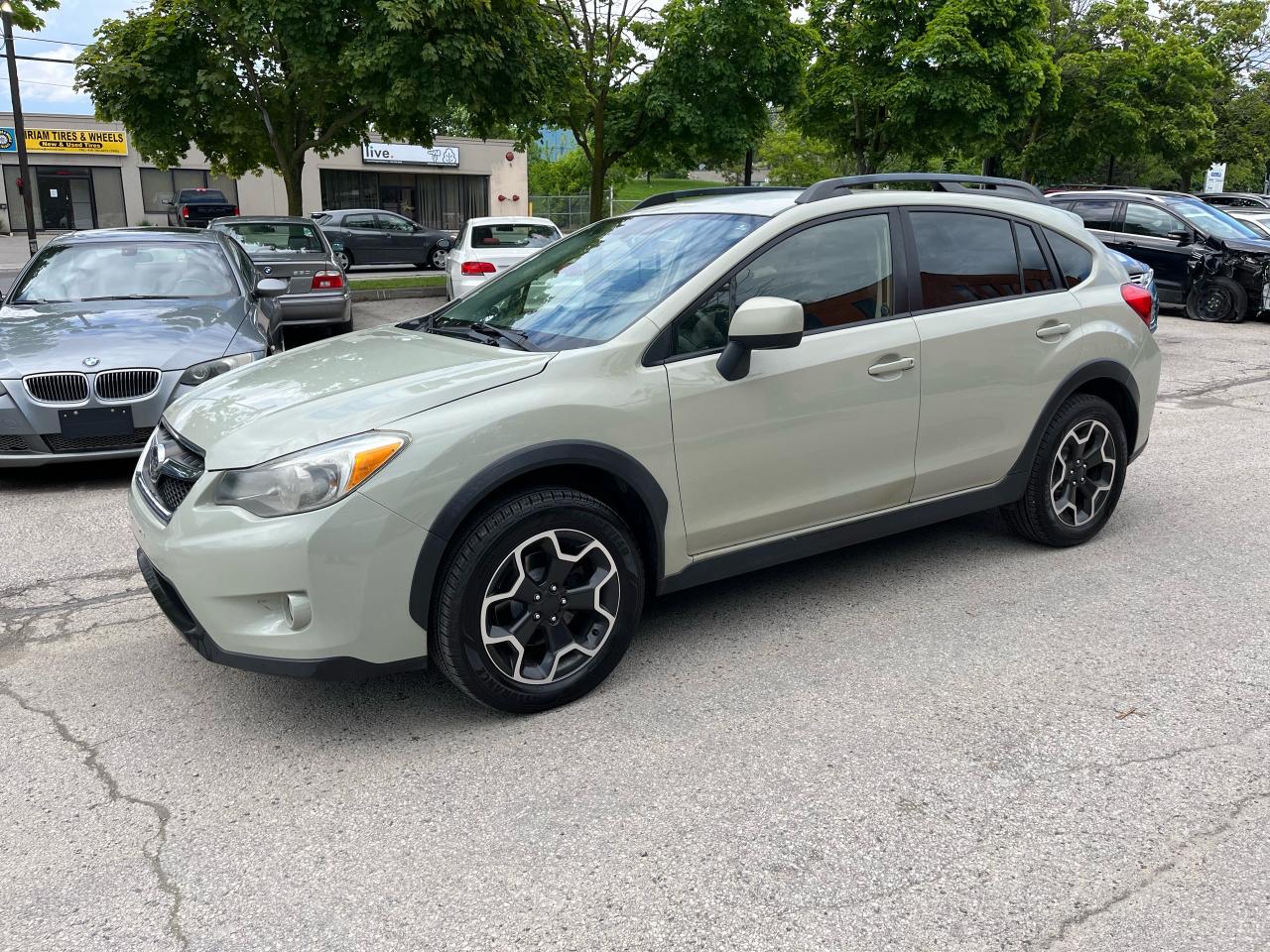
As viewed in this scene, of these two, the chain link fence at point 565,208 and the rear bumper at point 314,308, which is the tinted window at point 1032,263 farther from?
the chain link fence at point 565,208

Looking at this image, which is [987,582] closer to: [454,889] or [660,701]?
[660,701]

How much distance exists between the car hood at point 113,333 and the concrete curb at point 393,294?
9881 millimetres

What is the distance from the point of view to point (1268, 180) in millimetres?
41625

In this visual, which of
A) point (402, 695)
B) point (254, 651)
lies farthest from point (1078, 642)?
point (254, 651)

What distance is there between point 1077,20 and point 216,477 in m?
35.6

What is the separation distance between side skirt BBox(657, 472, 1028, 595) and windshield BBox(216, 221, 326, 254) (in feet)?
34.0

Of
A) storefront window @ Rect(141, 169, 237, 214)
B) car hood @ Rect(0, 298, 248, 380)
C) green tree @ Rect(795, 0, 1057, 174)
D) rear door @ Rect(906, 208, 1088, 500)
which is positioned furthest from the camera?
storefront window @ Rect(141, 169, 237, 214)

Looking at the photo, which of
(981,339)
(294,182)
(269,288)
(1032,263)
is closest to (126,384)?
(269,288)

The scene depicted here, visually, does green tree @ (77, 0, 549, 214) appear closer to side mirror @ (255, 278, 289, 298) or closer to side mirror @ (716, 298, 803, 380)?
side mirror @ (255, 278, 289, 298)

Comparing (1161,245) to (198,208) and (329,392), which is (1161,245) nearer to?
(329,392)

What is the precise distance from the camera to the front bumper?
9.78ft

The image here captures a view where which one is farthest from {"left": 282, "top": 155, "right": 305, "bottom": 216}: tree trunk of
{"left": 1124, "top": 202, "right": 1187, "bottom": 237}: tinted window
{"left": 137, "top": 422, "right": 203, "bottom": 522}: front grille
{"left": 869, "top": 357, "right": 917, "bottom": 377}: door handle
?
{"left": 869, "top": 357, "right": 917, "bottom": 377}: door handle

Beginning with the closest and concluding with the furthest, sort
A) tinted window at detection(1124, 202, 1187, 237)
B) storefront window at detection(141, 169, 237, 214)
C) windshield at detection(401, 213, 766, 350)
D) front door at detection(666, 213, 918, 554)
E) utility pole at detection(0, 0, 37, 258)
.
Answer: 1. front door at detection(666, 213, 918, 554)
2. windshield at detection(401, 213, 766, 350)
3. tinted window at detection(1124, 202, 1187, 237)
4. utility pole at detection(0, 0, 37, 258)
5. storefront window at detection(141, 169, 237, 214)

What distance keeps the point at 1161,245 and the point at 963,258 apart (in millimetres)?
12321
